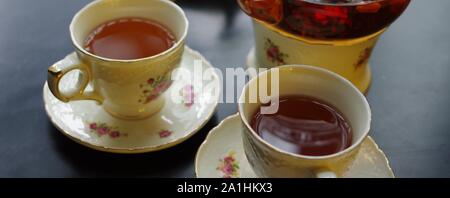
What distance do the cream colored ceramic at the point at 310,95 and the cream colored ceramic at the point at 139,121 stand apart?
0.12 metres

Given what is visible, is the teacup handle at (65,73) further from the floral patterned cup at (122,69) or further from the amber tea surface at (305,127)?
the amber tea surface at (305,127)

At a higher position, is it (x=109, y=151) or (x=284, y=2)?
(x=284, y=2)

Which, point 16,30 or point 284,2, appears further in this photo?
point 16,30

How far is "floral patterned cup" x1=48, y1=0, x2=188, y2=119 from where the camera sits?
22.3 inches

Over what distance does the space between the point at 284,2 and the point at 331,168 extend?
18cm

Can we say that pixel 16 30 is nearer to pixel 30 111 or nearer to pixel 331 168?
pixel 30 111

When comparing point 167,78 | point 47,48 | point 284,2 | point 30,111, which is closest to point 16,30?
point 47,48

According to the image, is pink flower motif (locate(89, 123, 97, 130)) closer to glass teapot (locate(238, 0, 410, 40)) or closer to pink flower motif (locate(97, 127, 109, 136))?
pink flower motif (locate(97, 127, 109, 136))

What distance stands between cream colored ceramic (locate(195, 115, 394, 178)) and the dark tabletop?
0.9 inches

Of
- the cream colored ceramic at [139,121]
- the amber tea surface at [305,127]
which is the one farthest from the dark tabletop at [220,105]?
the amber tea surface at [305,127]

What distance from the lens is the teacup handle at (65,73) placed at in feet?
1.85
